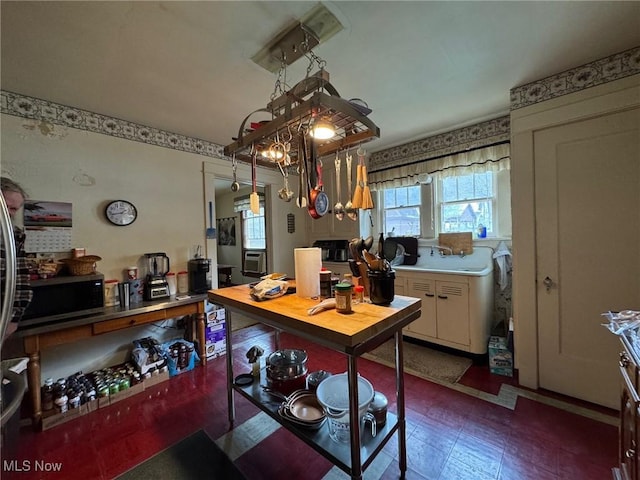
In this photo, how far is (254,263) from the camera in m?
5.97

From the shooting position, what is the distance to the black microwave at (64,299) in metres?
1.92

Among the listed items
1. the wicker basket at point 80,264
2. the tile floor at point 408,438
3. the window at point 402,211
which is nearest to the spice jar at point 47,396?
the tile floor at point 408,438

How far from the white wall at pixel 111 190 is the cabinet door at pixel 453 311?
2670 millimetres

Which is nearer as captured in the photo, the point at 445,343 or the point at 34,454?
the point at 34,454

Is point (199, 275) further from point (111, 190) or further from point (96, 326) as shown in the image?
point (111, 190)

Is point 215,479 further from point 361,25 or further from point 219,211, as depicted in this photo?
point 219,211

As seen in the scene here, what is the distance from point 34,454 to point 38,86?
2.51 metres

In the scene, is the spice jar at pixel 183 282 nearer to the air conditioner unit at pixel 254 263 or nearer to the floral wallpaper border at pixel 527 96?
the air conditioner unit at pixel 254 263

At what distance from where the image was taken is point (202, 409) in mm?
2004

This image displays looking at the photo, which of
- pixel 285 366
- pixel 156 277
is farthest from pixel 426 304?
pixel 156 277

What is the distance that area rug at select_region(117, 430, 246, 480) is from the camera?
1447mm

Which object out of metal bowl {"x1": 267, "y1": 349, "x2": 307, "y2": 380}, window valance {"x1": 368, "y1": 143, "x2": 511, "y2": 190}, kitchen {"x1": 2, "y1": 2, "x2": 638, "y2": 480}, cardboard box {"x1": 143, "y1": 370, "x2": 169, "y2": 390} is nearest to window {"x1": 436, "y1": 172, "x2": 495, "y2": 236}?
window valance {"x1": 368, "y1": 143, "x2": 511, "y2": 190}

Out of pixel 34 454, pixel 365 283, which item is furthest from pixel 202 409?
pixel 365 283

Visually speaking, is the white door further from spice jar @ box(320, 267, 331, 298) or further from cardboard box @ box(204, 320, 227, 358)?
cardboard box @ box(204, 320, 227, 358)
